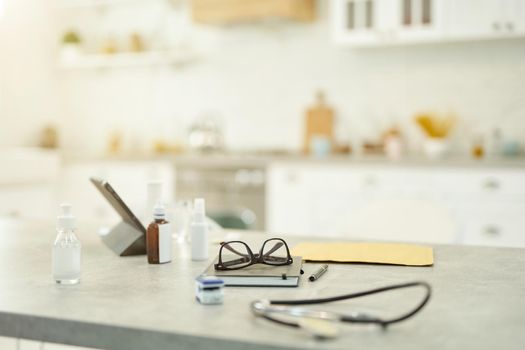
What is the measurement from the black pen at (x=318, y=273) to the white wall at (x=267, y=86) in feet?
11.2

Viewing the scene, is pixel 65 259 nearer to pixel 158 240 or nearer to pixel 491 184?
pixel 158 240

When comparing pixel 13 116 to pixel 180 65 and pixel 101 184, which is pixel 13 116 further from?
pixel 101 184

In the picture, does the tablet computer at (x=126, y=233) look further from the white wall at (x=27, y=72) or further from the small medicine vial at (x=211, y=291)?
the white wall at (x=27, y=72)

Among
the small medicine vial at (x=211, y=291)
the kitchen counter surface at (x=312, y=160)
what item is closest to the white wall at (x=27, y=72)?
A: the kitchen counter surface at (x=312, y=160)

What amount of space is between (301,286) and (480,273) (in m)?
0.41

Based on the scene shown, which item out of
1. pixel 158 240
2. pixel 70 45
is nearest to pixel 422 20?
pixel 70 45

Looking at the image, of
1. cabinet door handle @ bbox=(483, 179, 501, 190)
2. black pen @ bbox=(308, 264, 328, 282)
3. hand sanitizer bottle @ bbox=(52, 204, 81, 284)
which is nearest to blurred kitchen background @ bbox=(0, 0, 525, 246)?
cabinet door handle @ bbox=(483, 179, 501, 190)

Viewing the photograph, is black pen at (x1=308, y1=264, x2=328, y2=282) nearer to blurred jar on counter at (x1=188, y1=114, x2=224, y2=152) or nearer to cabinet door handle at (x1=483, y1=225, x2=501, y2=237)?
cabinet door handle at (x1=483, y1=225, x2=501, y2=237)

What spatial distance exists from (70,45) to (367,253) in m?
4.62

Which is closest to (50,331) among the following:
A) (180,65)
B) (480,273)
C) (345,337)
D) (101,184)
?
(345,337)

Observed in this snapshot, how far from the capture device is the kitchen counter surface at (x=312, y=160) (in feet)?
12.9

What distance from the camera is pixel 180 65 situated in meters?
5.56

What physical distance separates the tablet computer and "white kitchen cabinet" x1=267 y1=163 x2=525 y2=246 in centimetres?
165

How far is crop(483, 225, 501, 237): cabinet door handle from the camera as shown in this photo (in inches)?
153
